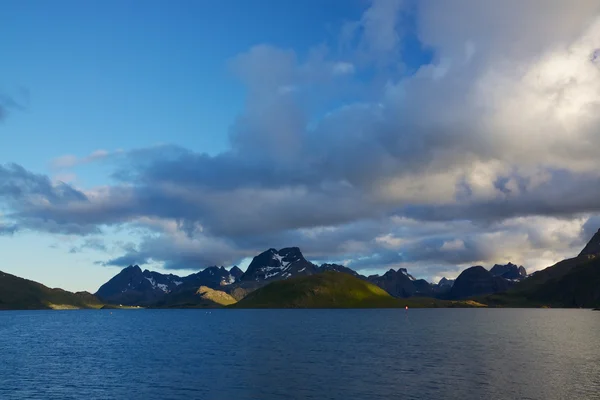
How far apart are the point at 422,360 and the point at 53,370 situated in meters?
85.0

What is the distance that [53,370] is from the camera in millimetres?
112000

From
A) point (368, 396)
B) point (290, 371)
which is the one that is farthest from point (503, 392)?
point (290, 371)

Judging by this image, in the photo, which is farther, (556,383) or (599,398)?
(556,383)

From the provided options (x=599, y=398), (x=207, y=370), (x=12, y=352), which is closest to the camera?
(x=599, y=398)

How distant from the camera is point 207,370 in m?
110

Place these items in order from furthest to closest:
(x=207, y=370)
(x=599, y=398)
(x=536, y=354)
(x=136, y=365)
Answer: (x=536, y=354)
(x=136, y=365)
(x=207, y=370)
(x=599, y=398)

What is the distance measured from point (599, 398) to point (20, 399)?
89836 mm

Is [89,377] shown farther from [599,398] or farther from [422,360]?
[599,398]

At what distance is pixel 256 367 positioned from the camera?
114 metres

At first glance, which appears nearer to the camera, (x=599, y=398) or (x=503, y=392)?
(x=599, y=398)

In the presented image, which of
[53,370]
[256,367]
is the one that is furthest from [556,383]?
[53,370]

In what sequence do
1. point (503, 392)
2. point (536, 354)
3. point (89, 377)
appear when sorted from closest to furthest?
point (503, 392) → point (89, 377) → point (536, 354)

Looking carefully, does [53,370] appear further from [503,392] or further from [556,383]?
[556,383]

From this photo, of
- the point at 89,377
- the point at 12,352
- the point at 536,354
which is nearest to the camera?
the point at 89,377
